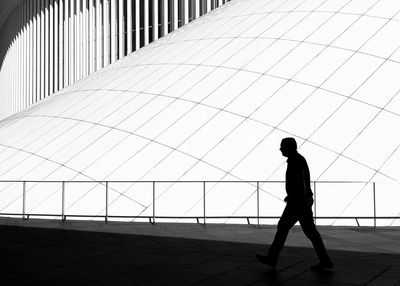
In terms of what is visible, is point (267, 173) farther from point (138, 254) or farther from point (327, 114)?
point (138, 254)

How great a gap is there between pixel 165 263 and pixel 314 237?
6.73 feet

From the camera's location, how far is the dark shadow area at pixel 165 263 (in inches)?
241

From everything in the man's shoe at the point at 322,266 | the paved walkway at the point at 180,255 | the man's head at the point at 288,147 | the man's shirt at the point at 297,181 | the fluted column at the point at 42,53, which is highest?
the fluted column at the point at 42,53

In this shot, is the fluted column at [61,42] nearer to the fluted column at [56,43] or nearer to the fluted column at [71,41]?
the fluted column at [56,43]

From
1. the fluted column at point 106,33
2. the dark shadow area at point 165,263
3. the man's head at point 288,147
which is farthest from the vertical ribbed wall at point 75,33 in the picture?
the man's head at point 288,147

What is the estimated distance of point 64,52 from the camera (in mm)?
49562

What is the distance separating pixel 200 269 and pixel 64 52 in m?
45.9

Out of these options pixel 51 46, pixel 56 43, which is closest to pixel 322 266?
pixel 56 43

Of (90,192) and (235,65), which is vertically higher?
(235,65)

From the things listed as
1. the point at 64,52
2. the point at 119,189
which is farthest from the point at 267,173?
the point at 64,52

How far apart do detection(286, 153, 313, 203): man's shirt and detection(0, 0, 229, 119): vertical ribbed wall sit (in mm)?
32488

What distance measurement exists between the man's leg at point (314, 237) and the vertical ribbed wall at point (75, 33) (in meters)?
32.8

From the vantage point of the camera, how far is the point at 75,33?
47125 millimetres

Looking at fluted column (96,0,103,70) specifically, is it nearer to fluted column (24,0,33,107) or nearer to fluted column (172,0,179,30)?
fluted column (172,0,179,30)
